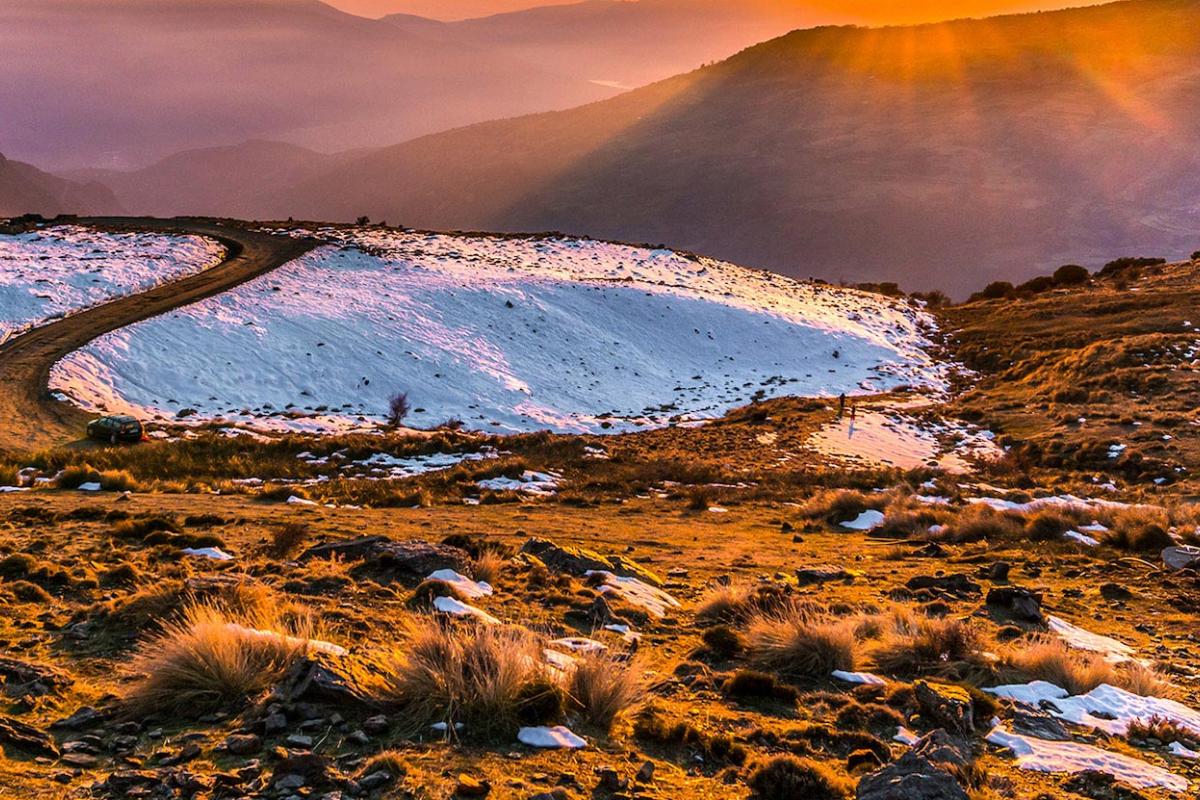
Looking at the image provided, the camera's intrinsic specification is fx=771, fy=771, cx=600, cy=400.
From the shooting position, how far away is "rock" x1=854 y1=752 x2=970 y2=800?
4.16 m

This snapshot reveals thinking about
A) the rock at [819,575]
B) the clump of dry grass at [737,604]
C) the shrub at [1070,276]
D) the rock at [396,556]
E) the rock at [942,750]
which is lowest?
the rock at [819,575]

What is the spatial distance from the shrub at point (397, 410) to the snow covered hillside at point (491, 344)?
67 centimetres

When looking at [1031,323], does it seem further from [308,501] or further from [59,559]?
[59,559]

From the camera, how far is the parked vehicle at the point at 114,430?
2323cm

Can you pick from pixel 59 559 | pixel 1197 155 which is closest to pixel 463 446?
pixel 59 559

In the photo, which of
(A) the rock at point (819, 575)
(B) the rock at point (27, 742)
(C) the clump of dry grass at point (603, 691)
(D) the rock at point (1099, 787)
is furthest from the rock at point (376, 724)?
(A) the rock at point (819, 575)

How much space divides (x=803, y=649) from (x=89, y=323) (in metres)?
39.5

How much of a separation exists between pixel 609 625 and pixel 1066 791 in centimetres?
413

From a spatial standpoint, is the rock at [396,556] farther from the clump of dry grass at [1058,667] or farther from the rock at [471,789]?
the clump of dry grass at [1058,667]

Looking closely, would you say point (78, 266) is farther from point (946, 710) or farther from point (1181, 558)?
point (1181, 558)

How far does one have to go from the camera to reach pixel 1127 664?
7535 mm

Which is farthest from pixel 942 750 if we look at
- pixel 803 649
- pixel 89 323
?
pixel 89 323

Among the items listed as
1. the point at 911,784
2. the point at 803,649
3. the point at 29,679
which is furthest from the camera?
the point at 803,649

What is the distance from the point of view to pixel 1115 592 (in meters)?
10.9
